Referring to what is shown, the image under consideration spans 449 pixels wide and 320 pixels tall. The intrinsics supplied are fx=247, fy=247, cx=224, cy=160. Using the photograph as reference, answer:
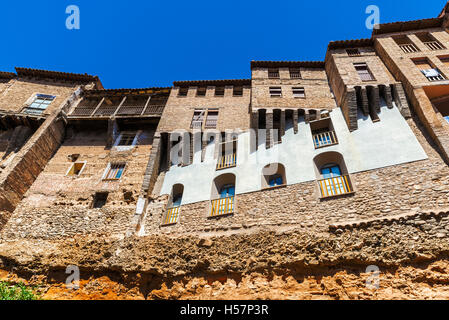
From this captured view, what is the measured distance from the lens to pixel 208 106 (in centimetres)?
1655

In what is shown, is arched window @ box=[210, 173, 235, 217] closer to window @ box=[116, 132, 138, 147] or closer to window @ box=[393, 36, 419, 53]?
window @ box=[116, 132, 138, 147]

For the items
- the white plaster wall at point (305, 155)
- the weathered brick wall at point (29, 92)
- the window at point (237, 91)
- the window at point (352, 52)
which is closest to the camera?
the white plaster wall at point (305, 155)

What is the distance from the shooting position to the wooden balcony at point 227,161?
40.3ft

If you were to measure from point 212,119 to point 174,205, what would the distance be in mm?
6214

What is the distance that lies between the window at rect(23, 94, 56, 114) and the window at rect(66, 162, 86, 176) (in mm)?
5332

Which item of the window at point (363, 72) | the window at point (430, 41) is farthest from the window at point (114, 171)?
the window at point (430, 41)

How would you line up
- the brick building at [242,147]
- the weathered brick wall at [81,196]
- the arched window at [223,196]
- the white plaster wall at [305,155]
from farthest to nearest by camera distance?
the weathered brick wall at [81,196] < the arched window at [223,196] < the white plaster wall at [305,155] < the brick building at [242,147]

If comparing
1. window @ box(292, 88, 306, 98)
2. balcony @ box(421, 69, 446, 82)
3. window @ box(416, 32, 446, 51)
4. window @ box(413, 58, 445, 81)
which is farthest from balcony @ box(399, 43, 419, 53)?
window @ box(292, 88, 306, 98)

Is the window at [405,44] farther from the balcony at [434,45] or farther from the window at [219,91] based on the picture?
the window at [219,91]

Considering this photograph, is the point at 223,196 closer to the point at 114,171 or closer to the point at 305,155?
the point at 305,155

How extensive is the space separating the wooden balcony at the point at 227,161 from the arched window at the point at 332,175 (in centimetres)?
392

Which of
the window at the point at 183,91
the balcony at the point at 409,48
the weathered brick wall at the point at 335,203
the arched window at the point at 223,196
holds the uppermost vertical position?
the window at the point at 183,91

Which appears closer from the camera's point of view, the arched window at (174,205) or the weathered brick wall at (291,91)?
the arched window at (174,205)

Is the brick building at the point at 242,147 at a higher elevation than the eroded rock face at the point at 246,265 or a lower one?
higher
